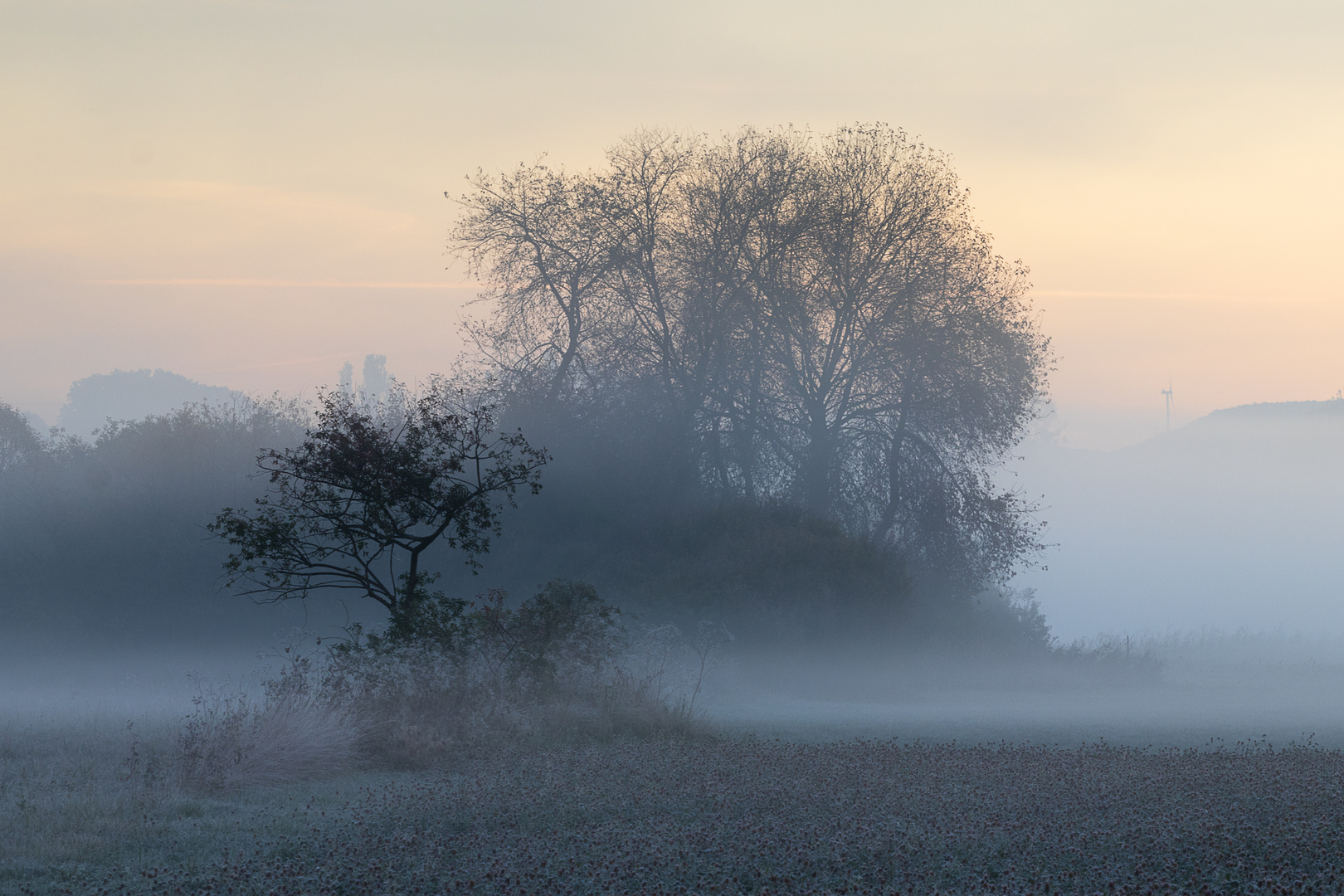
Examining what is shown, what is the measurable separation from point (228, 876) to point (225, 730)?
14.8 feet

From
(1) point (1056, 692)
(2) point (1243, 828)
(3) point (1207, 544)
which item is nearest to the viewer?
(2) point (1243, 828)

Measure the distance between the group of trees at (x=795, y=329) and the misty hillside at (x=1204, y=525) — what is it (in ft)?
135

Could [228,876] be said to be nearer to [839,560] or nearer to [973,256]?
[839,560]

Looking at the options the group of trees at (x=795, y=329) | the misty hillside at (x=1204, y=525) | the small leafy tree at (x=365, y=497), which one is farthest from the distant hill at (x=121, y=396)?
the small leafy tree at (x=365, y=497)

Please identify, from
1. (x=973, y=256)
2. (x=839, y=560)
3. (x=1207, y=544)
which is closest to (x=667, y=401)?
(x=839, y=560)

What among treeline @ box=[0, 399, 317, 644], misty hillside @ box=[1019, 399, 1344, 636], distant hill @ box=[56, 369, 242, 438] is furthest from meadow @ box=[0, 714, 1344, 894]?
distant hill @ box=[56, 369, 242, 438]

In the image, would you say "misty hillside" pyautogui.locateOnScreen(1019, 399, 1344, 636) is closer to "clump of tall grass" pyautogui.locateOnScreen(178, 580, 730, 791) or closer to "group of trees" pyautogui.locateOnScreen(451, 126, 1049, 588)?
"group of trees" pyautogui.locateOnScreen(451, 126, 1049, 588)

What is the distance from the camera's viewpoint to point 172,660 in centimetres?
2431

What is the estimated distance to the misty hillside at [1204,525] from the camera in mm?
71625

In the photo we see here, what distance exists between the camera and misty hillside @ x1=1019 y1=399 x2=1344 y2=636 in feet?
235

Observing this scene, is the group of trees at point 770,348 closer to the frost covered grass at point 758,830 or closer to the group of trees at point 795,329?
the group of trees at point 795,329

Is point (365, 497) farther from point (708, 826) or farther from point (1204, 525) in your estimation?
point (1204, 525)

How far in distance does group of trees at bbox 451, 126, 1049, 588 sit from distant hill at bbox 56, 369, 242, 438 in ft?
340

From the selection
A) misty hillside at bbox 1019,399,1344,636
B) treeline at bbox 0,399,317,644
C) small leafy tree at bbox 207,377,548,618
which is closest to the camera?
small leafy tree at bbox 207,377,548,618
